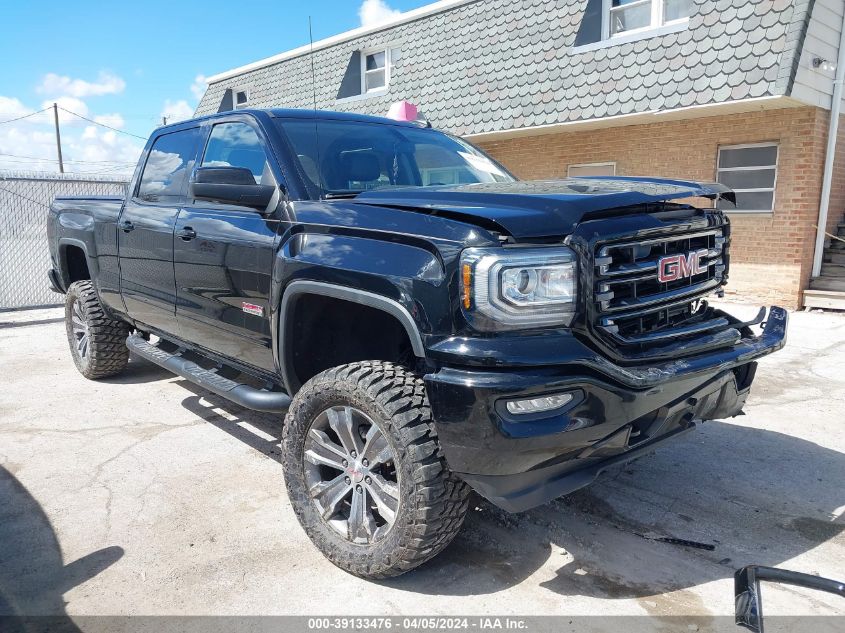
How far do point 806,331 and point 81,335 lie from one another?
780cm

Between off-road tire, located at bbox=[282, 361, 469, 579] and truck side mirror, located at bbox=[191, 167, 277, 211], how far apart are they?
0.95 m

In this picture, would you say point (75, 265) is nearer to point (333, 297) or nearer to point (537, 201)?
point (333, 297)

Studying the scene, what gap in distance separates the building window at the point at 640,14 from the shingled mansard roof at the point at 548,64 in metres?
0.37

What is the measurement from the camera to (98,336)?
5.64m

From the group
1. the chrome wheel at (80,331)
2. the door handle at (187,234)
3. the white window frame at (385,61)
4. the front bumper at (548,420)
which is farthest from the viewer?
the white window frame at (385,61)

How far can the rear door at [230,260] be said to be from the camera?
3361 mm

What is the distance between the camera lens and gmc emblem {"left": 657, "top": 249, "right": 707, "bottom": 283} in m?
A: 2.76

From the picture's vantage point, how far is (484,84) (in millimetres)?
11789

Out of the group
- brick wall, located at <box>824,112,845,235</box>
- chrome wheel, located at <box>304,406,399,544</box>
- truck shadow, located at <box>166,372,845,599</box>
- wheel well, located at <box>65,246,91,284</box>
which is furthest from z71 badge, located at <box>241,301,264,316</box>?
brick wall, located at <box>824,112,845,235</box>

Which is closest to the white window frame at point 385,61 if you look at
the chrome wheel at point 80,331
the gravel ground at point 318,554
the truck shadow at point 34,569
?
the chrome wheel at point 80,331

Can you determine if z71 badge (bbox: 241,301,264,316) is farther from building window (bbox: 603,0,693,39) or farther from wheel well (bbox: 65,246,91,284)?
building window (bbox: 603,0,693,39)

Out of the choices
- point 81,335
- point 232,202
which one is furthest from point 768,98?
point 81,335

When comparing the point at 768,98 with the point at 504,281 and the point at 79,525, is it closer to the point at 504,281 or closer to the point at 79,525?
the point at 504,281

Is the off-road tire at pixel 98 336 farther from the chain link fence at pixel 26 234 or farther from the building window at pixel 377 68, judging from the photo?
the building window at pixel 377 68
